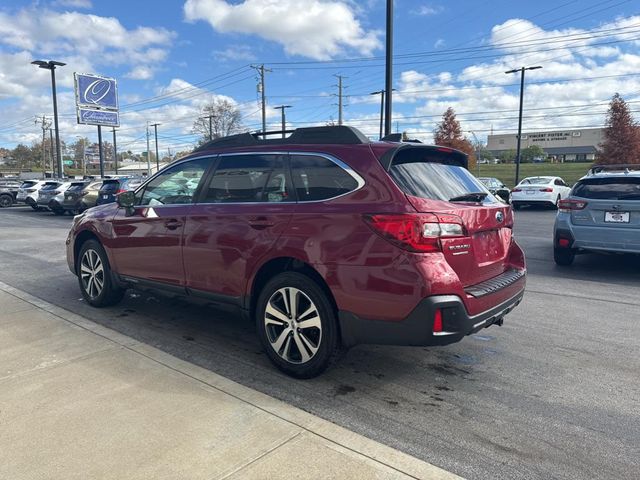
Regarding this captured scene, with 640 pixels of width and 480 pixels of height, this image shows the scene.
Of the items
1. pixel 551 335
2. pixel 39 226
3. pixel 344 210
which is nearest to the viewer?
pixel 344 210

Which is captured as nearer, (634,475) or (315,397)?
(634,475)

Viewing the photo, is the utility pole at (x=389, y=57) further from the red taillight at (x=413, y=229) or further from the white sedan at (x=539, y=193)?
the white sedan at (x=539, y=193)

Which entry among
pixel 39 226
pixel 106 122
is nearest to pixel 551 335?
pixel 39 226

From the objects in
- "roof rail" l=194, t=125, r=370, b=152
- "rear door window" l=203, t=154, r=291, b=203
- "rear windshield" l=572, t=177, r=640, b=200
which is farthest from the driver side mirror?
"rear windshield" l=572, t=177, r=640, b=200

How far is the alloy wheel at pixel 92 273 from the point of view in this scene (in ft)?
17.9

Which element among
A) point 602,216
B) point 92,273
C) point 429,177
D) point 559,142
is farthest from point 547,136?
point 429,177

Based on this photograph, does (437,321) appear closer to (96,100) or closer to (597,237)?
(597,237)

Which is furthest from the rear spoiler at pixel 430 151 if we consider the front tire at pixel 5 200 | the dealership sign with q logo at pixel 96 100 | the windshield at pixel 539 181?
the dealership sign with q logo at pixel 96 100

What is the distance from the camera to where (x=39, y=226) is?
16.0m

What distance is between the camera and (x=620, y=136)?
1638 inches

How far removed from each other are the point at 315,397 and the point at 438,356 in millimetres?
1291

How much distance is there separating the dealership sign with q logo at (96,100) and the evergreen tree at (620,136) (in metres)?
39.8

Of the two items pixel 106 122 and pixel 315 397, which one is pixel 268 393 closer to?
pixel 315 397

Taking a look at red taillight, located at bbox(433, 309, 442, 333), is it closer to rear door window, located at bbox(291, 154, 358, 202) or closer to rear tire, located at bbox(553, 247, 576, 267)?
rear door window, located at bbox(291, 154, 358, 202)
